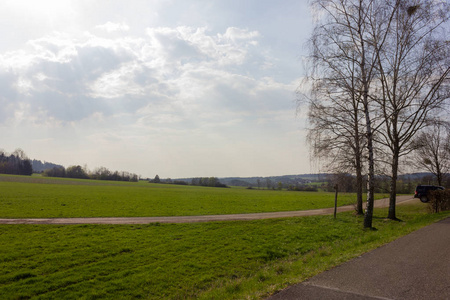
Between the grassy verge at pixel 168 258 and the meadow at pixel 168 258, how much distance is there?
1.2 inches

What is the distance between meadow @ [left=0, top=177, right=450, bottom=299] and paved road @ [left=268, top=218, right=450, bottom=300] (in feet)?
1.69

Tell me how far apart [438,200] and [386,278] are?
23.0m

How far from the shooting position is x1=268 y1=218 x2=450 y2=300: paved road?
5.30 metres

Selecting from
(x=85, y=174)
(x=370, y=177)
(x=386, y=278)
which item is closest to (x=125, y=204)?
(x=370, y=177)

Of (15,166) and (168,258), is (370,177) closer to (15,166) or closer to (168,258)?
(168,258)

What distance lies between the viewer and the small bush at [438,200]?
24078mm

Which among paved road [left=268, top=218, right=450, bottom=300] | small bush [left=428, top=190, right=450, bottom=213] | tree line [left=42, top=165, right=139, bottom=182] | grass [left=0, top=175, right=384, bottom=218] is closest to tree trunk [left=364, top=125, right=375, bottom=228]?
paved road [left=268, top=218, right=450, bottom=300]

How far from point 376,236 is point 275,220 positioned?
10.2m

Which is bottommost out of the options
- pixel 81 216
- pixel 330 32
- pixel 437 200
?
pixel 81 216

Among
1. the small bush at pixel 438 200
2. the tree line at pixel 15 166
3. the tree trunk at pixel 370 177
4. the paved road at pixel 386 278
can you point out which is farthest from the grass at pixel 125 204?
Answer: the tree line at pixel 15 166

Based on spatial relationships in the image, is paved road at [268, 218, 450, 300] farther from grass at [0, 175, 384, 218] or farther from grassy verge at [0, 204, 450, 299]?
grass at [0, 175, 384, 218]

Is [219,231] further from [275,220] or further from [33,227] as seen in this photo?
Result: [33,227]

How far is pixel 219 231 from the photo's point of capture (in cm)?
1692

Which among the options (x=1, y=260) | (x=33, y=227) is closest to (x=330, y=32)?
(x=1, y=260)
